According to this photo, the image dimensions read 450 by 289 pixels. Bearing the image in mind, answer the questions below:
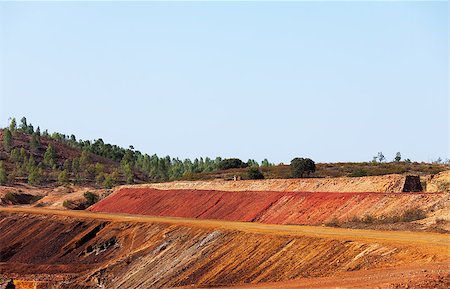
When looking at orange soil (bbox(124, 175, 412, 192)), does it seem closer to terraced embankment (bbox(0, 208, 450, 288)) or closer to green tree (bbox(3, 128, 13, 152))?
terraced embankment (bbox(0, 208, 450, 288))

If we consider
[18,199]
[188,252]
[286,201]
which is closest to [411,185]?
[286,201]

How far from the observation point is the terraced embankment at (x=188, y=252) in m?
32.3

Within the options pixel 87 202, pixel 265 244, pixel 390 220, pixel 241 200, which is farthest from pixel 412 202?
pixel 87 202

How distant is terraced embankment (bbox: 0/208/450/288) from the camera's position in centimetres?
3230

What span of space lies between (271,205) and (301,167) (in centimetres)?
4767

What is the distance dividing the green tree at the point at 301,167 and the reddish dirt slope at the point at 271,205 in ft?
98.5

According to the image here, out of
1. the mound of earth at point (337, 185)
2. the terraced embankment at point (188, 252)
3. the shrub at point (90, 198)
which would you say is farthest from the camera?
the shrub at point (90, 198)

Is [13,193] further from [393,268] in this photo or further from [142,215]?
[393,268]

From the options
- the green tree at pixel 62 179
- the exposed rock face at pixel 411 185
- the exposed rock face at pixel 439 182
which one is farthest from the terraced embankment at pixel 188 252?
the green tree at pixel 62 179

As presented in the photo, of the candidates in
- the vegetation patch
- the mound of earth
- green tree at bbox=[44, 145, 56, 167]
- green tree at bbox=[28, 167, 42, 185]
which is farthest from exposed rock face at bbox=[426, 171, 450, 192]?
green tree at bbox=[44, 145, 56, 167]

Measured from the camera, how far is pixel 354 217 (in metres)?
46.6

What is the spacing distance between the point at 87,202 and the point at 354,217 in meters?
56.2

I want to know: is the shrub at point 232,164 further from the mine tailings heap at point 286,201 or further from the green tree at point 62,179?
the mine tailings heap at point 286,201

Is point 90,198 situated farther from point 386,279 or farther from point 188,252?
point 386,279
